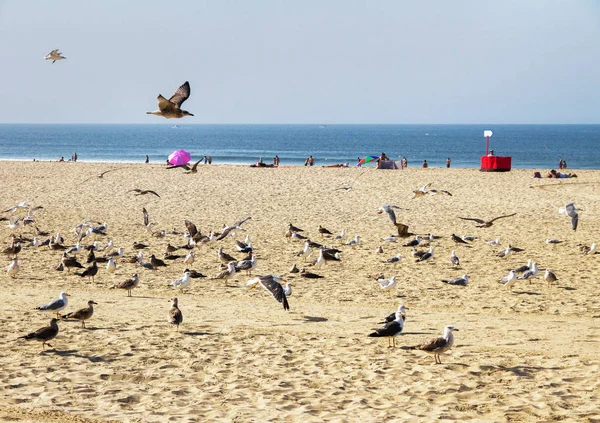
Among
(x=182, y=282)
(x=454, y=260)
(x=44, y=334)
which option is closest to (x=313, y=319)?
(x=182, y=282)

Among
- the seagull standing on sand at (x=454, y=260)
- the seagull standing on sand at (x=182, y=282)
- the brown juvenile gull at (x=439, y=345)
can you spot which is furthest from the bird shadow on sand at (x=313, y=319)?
the seagull standing on sand at (x=454, y=260)

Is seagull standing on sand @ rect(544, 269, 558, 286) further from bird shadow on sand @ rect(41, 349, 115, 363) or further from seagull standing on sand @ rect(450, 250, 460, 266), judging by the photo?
bird shadow on sand @ rect(41, 349, 115, 363)

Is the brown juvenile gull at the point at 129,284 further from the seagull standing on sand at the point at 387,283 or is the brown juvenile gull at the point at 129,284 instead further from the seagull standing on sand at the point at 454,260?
the seagull standing on sand at the point at 454,260

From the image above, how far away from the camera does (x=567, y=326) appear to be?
40.1ft

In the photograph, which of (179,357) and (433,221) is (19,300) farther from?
(433,221)

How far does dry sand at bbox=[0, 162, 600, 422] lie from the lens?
8.26 m

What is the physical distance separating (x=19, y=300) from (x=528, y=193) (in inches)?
987

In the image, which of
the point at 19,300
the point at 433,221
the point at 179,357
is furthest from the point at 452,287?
the point at 433,221

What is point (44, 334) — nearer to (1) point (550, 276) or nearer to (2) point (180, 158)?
(2) point (180, 158)

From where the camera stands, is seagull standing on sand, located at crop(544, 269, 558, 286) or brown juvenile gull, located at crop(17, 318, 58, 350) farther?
seagull standing on sand, located at crop(544, 269, 558, 286)

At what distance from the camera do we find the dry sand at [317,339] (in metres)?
8.26

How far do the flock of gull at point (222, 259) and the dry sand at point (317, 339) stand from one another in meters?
0.23

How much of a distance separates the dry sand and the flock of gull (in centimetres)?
23
